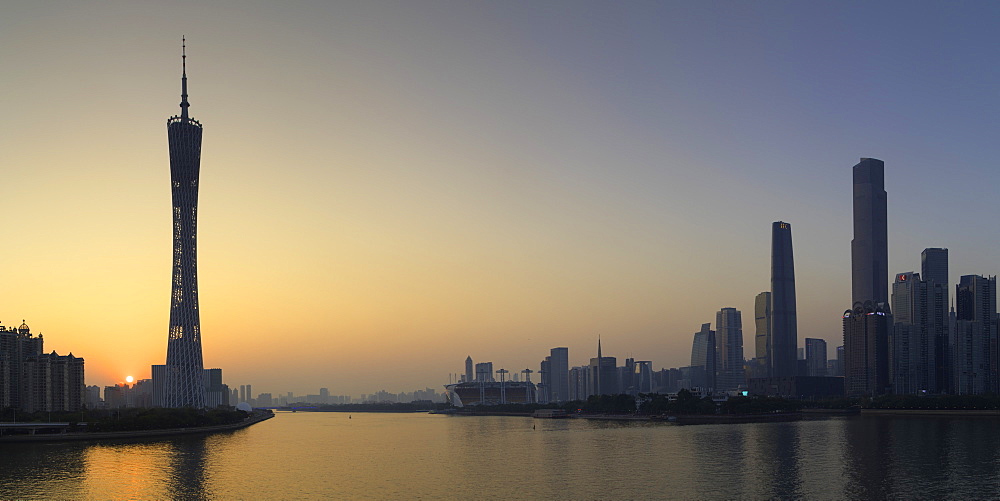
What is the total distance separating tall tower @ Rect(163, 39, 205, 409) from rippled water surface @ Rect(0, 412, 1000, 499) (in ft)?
110

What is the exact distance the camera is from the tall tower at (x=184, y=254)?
158m

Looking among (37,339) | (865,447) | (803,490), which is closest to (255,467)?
(803,490)

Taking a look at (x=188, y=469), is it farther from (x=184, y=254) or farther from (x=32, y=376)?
(x=32, y=376)

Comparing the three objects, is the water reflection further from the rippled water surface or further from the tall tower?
the tall tower

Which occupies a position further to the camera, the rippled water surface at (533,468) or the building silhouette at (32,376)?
the building silhouette at (32,376)

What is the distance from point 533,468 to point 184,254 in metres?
96.4

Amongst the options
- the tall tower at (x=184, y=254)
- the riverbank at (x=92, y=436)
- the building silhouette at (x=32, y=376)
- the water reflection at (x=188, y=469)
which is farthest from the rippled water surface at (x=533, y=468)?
the building silhouette at (x=32, y=376)

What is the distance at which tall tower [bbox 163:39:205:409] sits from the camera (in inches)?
6206

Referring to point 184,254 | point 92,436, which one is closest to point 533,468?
point 92,436

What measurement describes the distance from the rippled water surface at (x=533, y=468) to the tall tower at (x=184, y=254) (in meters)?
33.4

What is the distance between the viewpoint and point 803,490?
68.4m

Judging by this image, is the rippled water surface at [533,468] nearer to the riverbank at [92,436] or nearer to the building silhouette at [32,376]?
the riverbank at [92,436]

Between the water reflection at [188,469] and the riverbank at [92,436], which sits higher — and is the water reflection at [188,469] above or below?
above

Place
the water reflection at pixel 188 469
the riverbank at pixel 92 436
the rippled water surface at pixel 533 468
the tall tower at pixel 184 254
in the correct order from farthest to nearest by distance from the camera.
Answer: the tall tower at pixel 184 254 → the riverbank at pixel 92 436 → the water reflection at pixel 188 469 → the rippled water surface at pixel 533 468
